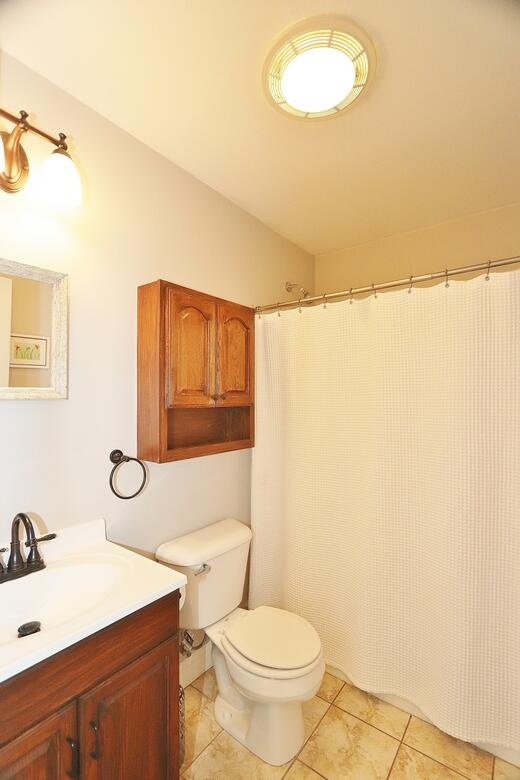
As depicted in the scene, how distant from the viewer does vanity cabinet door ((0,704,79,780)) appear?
73 cm

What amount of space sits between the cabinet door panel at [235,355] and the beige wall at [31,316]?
2.32ft

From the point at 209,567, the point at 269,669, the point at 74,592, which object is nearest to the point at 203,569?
the point at 209,567

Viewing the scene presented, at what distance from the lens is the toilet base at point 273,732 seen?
133 cm

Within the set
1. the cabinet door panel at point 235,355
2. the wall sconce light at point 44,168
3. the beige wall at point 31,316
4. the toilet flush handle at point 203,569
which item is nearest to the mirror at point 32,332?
the beige wall at point 31,316

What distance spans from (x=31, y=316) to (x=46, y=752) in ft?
3.80

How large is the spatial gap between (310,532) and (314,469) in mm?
325

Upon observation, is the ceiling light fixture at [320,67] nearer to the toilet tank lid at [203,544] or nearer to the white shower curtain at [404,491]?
the white shower curtain at [404,491]

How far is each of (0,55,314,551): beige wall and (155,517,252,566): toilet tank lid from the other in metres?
0.07

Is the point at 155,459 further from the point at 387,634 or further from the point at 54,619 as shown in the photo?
the point at 387,634

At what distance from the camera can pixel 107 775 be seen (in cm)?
89

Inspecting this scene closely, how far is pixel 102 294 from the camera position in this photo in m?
1.37

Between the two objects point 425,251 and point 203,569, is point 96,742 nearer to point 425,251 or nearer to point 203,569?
point 203,569

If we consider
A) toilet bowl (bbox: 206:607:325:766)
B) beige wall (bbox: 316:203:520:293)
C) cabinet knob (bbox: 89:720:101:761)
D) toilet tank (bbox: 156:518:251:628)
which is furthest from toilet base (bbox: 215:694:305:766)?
beige wall (bbox: 316:203:520:293)

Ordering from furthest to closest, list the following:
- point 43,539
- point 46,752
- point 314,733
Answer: point 314,733 → point 43,539 → point 46,752
